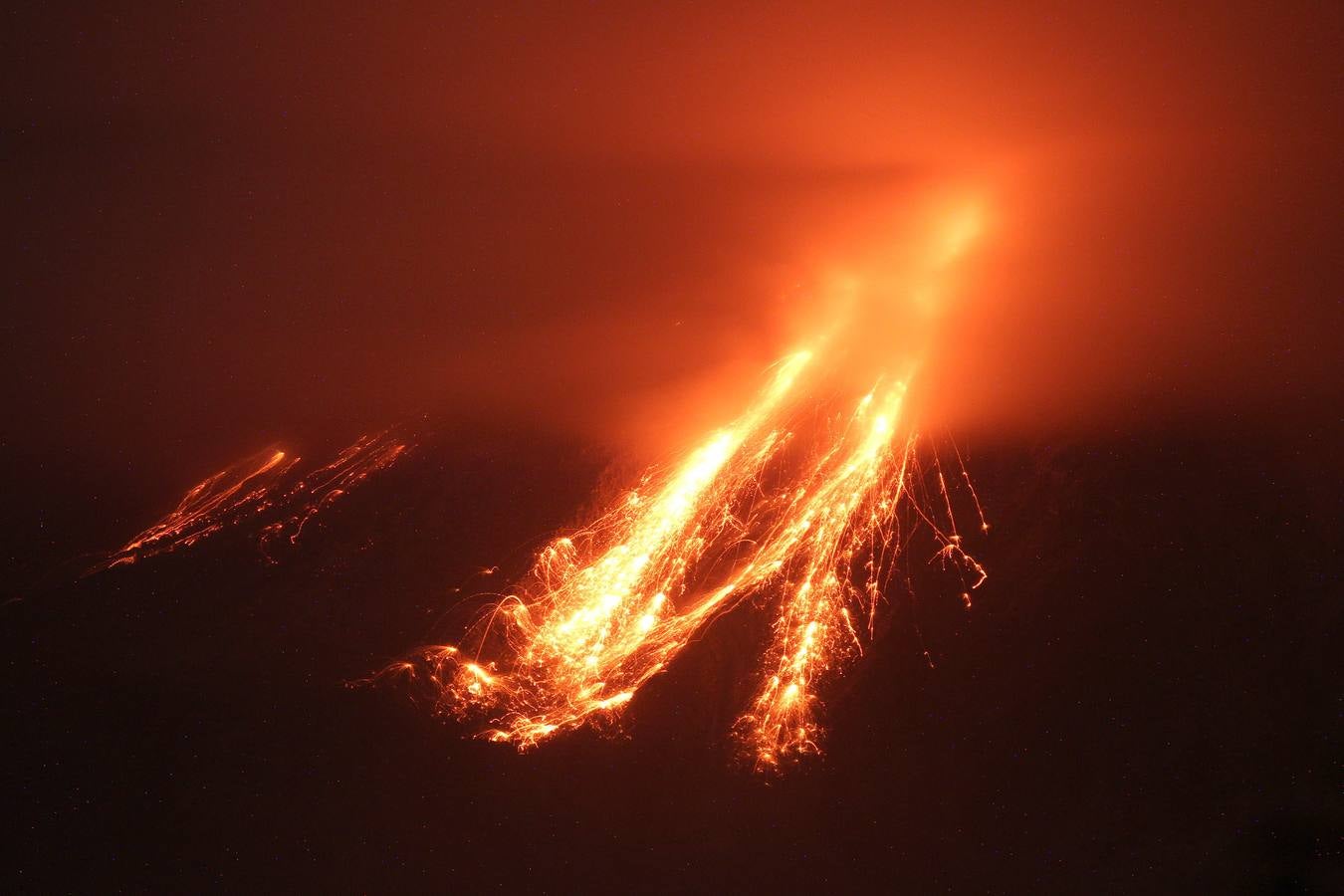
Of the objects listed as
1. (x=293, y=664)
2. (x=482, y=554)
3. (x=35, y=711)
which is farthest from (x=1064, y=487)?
(x=35, y=711)

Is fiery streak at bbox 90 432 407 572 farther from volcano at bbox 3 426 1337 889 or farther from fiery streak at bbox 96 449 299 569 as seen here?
volcano at bbox 3 426 1337 889

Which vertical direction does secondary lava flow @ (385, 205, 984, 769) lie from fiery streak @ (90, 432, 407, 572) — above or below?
below

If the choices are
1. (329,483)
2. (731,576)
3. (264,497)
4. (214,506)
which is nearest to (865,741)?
(731,576)

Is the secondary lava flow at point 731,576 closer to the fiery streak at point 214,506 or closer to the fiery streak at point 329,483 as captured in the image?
the fiery streak at point 329,483

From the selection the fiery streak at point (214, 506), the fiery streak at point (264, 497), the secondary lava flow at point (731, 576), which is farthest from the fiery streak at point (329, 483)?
the secondary lava flow at point (731, 576)

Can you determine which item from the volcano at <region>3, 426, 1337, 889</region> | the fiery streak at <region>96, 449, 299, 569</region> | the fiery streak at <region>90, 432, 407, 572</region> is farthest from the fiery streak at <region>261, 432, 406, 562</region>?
the volcano at <region>3, 426, 1337, 889</region>

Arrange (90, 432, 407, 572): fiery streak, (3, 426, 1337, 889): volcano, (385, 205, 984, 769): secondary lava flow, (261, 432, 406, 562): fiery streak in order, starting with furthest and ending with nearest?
(90, 432, 407, 572): fiery streak, (261, 432, 406, 562): fiery streak, (385, 205, 984, 769): secondary lava flow, (3, 426, 1337, 889): volcano

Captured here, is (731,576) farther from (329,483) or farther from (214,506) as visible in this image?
(214,506)
